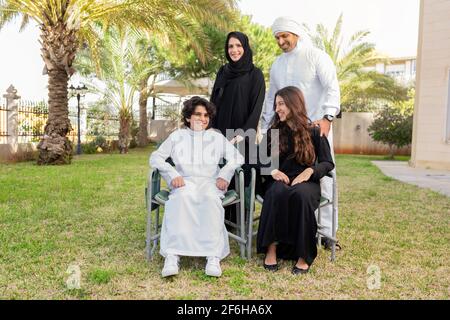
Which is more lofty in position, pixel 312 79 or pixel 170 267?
pixel 312 79

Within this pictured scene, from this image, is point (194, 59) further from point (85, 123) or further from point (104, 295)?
point (104, 295)

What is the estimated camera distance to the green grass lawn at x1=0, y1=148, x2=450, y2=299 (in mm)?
2859

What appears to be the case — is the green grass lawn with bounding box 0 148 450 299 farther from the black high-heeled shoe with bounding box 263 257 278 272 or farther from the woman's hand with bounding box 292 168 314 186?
the woman's hand with bounding box 292 168 314 186

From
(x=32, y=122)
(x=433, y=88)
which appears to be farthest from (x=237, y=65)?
(x=32, y=122)

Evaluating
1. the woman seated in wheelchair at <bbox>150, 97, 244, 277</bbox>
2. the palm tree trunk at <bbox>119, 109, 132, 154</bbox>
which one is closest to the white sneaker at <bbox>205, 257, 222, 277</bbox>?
the woman seated in wheelchair at <bbox>150, 97, 244, 277</bbox>

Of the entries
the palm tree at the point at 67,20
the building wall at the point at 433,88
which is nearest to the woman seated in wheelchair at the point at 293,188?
the palm tree at the point at 67,20

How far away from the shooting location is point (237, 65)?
152 inches

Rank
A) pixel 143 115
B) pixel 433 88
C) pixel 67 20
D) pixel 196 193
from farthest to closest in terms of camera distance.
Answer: pixel 143 115
pixel 433 88
pixel 67 20
pixel 196 193

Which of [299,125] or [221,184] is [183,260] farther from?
[299,125]

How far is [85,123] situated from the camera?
17.3m

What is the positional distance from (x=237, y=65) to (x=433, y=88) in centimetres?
875

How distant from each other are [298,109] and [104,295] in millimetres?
1899

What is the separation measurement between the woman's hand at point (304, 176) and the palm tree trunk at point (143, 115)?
1523 cm

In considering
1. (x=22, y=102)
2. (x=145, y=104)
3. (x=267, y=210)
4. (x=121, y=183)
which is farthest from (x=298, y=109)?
(x=145, y=104)
